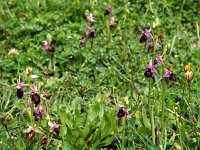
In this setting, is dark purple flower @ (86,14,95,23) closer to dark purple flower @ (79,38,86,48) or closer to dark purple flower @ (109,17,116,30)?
dark purple flower @ (109,17,116,30)

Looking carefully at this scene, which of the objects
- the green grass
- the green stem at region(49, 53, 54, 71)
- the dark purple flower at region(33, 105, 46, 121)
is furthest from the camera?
the green stem at region(49, 53, 54, 71)

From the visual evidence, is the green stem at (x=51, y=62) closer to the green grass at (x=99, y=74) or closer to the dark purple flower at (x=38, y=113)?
the green grass at (x=99, y=74)

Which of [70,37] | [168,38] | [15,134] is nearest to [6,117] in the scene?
[15,134]

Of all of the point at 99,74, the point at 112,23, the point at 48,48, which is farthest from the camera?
the point at 112,23

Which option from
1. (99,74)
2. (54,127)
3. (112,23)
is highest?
(112,23)

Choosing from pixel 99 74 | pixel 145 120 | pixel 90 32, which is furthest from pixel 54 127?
pixel 90 32

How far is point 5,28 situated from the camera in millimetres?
4543

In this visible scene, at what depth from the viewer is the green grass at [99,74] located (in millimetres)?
3199

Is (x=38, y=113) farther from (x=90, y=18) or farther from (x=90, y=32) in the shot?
(x=90, y=18)

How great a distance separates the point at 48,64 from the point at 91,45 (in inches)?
16.0

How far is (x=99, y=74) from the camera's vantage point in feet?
13.3

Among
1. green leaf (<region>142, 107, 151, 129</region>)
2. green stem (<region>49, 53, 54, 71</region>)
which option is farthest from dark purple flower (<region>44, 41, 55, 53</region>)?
green leaf (<region>142, 107, 151, 129</region>)

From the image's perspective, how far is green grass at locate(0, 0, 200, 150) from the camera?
3.20 m

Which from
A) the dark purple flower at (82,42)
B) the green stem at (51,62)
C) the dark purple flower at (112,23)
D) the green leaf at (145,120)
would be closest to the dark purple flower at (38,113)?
the green leaf at (145,120)
